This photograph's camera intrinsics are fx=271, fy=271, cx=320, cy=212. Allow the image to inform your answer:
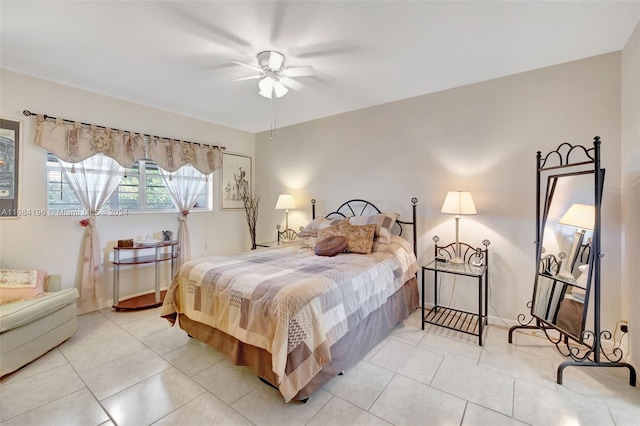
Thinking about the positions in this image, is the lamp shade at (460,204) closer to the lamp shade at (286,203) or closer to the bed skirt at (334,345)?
the bed skirt at (334,345)

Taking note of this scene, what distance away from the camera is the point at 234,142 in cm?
491

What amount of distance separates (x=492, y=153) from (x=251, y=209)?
3.93 metres

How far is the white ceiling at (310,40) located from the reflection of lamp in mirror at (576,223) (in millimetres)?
1388

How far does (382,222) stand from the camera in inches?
128

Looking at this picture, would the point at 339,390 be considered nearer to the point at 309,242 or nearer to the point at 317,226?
the point at 309,242

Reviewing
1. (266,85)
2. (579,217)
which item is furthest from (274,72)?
(579,217)

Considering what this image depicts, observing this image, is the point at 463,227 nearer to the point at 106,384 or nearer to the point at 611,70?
the point at 611,70

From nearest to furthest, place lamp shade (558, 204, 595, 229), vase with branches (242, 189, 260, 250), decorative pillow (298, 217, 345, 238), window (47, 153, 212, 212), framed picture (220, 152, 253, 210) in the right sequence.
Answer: lamp shade (558, 204, 595, 229)
window (47, 153, 212, 212)
decorative pillow (298, 217, 345, 238)
framed picture (220, 152, 253, 210)
vase with branches (242, 189, 260, 250)

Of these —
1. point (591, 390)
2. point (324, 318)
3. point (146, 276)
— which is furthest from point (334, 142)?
point (591, 390)

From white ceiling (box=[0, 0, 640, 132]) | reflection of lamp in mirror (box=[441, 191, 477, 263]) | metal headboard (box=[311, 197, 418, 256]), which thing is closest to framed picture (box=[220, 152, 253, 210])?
metal headboard (box=[311, 197, 418, 256])

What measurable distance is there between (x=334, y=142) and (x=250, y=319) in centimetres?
298

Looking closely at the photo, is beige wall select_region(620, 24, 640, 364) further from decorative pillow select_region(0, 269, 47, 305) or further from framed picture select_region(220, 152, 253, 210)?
decorative pillow select_region(0, 269, 47, 305)

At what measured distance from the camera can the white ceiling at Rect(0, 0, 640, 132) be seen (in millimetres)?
1914

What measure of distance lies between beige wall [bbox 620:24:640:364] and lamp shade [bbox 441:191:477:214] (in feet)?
3.54
